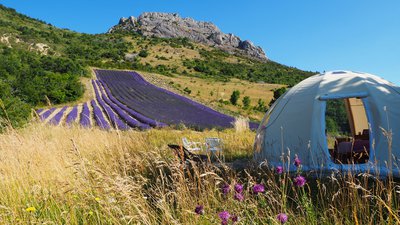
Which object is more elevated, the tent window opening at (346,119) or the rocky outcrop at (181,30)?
the rocky outcrop at (181,30)

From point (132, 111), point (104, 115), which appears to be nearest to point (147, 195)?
point (104, 115)

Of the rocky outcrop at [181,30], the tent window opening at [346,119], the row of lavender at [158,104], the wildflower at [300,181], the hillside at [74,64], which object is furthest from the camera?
the rocky outcrop at [181,30]

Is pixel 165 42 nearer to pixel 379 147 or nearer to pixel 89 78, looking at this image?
pixel 89 78

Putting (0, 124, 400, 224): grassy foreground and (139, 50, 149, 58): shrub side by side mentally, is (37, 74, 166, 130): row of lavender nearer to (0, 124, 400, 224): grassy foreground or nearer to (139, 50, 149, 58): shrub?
(0, 124, 400, 224): grassy foreground

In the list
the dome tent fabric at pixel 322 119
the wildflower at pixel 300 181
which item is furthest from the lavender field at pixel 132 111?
the wildflower at pixel 300 181

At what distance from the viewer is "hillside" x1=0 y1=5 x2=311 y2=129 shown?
83.5 feet

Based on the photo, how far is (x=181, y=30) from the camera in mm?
128625

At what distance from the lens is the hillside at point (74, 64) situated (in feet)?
83.5

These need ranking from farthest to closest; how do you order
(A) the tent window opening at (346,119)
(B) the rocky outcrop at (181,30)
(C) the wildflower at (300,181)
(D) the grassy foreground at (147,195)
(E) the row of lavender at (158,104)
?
(B) the rocky outcrop at (181,30), (E) the row of lavender at (158,104), (A) the tent window opening at (346,119), (D) the grassy foreground at (147,195), (C) the wildflower at (300,181)

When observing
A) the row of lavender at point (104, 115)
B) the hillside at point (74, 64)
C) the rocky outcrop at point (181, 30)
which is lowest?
the row of lavender at point (104, 115)

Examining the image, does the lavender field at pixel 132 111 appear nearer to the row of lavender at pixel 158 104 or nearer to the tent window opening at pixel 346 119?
the row of lavender at pixel 158 104

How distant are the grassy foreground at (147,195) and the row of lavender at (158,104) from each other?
11169mm

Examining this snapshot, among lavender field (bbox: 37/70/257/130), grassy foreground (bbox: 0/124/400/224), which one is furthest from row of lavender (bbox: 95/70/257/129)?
grassy foreground (bbox: 0/124/400/224)

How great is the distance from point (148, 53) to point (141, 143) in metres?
65.0
